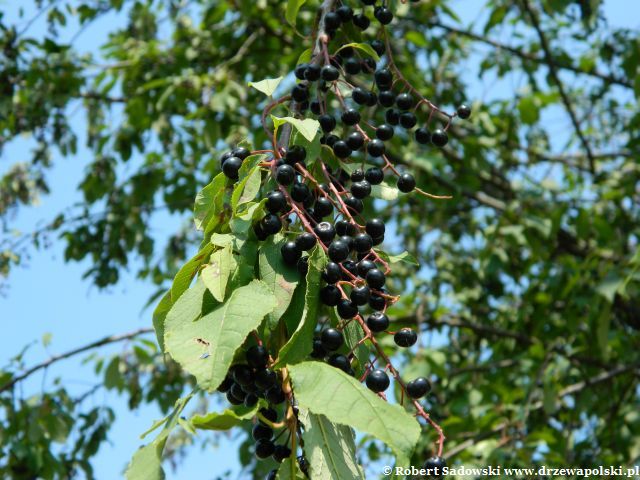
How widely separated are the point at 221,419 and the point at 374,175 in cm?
77

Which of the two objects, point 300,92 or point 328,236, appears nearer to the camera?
point 328,236

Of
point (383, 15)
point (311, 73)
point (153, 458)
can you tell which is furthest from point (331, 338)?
point (383, 15)

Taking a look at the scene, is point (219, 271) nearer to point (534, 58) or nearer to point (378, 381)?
point (378, 381)

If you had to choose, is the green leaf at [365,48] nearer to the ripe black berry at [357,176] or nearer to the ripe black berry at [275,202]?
the ripe black berry at [357,176]

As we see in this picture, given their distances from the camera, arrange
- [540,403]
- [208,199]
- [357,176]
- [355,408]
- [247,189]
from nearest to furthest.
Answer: [355,408] → [247,189] → [208,199] → [357,176] → [540,403]

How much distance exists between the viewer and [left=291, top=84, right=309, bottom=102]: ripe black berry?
183 centimetres

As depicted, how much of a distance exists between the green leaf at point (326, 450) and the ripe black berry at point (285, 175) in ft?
1.44

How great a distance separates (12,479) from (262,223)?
3.31 meters

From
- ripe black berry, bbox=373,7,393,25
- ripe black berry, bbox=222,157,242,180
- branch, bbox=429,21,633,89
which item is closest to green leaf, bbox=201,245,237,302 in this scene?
ripe black berry, bbox=222,157,242,180

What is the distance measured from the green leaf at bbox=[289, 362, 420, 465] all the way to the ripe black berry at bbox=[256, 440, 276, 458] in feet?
0.80

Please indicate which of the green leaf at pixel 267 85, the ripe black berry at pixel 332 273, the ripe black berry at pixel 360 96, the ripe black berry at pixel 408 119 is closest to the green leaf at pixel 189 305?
the ripe black berry at pixel 332 273

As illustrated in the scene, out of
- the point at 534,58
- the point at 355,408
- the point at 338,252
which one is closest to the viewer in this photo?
the point at 355,408

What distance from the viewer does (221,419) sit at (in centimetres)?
127

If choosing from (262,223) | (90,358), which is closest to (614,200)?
(90,358)
